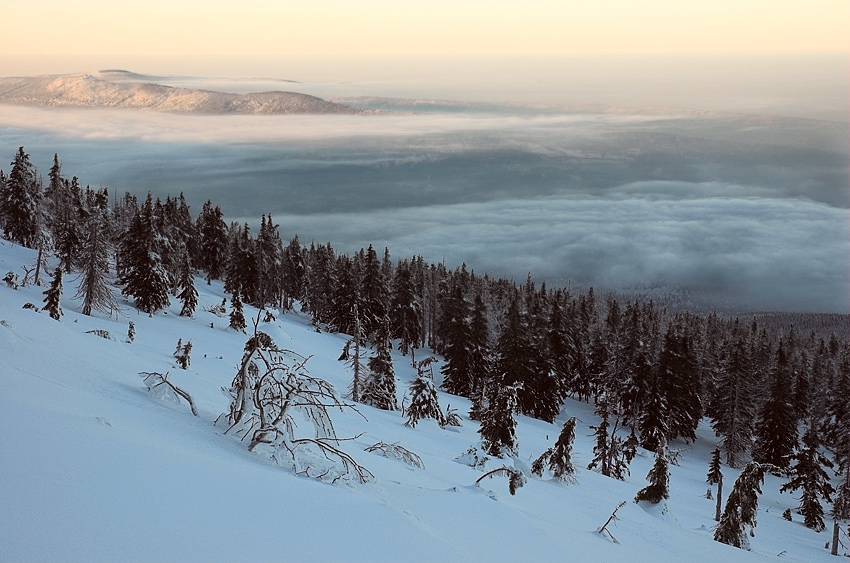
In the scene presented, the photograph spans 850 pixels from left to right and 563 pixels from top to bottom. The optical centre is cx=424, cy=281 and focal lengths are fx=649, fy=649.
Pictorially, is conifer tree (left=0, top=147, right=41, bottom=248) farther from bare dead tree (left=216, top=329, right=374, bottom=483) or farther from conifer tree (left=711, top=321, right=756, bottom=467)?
conifer tree (left=711, top=321, right=756, bottom=467)

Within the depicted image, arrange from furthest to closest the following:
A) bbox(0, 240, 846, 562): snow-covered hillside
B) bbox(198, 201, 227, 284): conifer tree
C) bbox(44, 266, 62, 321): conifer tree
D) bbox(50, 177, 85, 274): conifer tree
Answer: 1. bbox(198, 201, 227, 284): conifer tree
2. bbox(50, 177, 85, 274): conifer tree
3. bbox(44, 266, 62, 321): conifer tree
4. bbox(0, 240, 846, 562): snow-covered hillside

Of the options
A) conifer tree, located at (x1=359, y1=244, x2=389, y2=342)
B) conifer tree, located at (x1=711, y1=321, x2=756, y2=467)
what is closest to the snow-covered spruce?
conifer tree, located at (x1=359, y1=244, x2=389, y2=342)

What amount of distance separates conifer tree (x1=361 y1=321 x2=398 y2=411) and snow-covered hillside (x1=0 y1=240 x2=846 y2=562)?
18818mm

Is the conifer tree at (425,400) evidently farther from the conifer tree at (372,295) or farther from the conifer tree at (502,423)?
the conifer tree at (372,295)

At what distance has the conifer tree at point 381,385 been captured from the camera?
35.6 m

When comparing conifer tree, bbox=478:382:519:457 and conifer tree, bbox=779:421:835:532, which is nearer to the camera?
conifer tree, bbox=478:382:519:457

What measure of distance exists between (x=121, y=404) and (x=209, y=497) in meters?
4.13

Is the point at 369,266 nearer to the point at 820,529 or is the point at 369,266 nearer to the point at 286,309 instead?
the point at 286,309

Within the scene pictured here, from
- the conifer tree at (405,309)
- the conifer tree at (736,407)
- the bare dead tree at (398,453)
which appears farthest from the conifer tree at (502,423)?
the conifer tree at (405,309)

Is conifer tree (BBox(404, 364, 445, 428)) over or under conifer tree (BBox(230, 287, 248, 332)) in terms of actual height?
over

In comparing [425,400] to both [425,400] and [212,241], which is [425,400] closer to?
[425,400]

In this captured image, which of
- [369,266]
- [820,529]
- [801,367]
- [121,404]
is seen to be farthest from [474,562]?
[801,367]

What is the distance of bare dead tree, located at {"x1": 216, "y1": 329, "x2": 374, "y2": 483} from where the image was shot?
356 inches

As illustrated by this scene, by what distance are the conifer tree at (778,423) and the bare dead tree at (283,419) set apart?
62.4m
